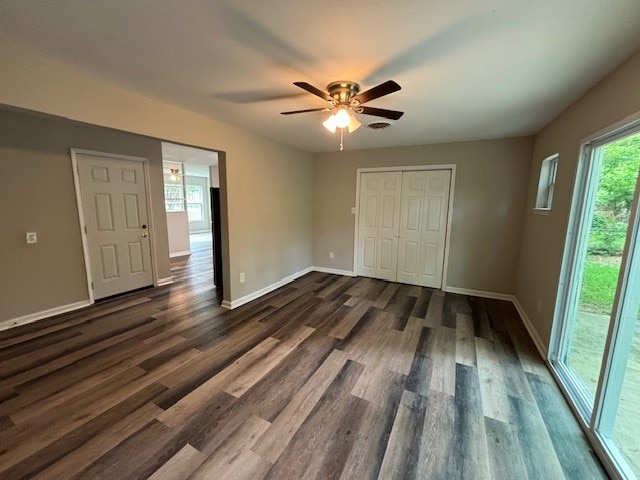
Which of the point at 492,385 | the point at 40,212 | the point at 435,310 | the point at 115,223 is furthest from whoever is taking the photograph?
the point at 115,223

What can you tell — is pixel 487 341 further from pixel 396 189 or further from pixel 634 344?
pixel 396 189

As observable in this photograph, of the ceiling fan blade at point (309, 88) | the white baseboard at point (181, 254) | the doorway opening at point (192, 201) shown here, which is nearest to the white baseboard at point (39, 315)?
the doorway opening at point (192, 201)

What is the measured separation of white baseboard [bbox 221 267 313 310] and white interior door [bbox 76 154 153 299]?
1735 mm

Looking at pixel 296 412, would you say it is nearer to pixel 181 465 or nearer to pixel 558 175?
pixel 181 465

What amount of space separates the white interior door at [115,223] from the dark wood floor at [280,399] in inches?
26.8

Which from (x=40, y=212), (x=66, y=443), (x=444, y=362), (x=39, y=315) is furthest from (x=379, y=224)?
(x=39, y=315)

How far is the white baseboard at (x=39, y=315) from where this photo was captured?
2.85m

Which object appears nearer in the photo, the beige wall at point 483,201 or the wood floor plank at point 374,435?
the wood floor plank at point 374,435

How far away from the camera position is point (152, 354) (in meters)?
2.48

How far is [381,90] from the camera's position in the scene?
1.67m

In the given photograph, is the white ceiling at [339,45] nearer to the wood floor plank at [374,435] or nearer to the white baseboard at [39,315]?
the wood floor plank at [374,435]

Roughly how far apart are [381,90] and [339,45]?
0.37 meters

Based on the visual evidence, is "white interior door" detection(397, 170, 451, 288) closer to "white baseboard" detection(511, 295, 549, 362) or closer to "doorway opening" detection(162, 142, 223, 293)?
"white baseboard" detection(511, 295, 549, 362)

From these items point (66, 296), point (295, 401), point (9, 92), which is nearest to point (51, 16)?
point (9, 92)
